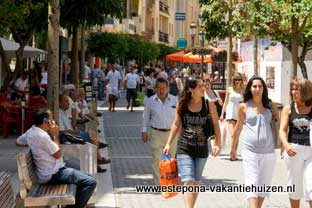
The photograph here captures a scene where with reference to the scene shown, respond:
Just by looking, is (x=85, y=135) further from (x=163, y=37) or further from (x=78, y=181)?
(x=163, y=37)

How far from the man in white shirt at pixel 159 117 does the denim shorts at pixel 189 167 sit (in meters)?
2.29

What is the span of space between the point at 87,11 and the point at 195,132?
1198 centimetres

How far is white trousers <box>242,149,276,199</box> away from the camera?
24.4 feet

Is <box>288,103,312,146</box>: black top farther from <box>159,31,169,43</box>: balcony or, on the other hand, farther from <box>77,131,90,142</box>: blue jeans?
<box>159,31,169,43</box>: balcony

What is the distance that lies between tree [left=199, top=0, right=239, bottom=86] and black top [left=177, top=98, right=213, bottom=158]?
648 inches

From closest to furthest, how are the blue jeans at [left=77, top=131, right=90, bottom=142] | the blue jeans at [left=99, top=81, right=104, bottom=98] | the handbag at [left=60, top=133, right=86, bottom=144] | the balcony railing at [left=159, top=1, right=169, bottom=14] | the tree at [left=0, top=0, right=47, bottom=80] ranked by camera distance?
1. the handbag at [left=60, top=133, right=86, bottom=144]
2. the blue jeans at [left=77, top=131, right=90, bottom=142]
3. the tree at [left=0, top=0, right=47, bottom=80]
4. the blue jeans at [left=99, top=81, right=104, bottom=98]
5. the balcony railing at [left=159, top=1, right=169, bottom=14]

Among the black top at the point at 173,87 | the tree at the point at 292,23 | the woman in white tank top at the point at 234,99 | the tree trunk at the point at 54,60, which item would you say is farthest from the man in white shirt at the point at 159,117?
the black top at the point at 173,87

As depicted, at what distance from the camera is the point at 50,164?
7.72m

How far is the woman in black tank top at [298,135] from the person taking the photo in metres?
7.49

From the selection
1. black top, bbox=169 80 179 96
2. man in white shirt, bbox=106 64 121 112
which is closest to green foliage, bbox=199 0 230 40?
black top, bbox=169 80 179 96

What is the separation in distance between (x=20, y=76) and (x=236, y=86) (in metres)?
10.1

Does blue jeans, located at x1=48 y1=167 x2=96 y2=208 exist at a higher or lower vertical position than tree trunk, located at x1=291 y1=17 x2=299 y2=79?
lower

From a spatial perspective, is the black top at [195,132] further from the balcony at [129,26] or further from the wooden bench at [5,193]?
the balcony at [129,26]

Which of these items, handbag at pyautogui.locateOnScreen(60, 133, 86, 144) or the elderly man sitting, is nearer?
handbag at pyautogui.locateOnScreen(60, 133, 86, 144)
